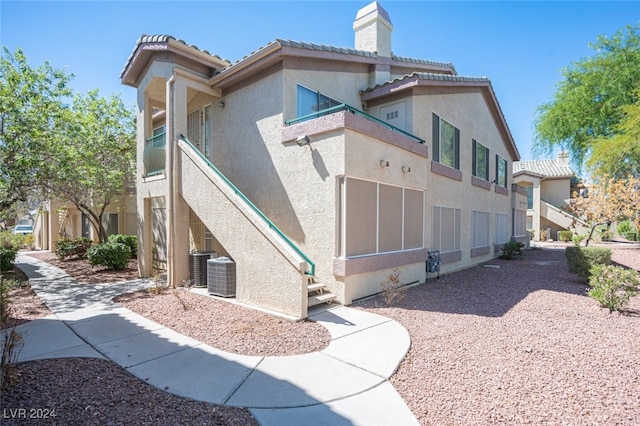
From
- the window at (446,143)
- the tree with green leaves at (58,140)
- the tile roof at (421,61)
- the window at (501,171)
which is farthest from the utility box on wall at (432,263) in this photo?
the tree with green leaves at (58,140)

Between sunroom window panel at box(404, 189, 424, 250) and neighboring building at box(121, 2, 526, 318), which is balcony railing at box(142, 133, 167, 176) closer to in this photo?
neighboring building at box(121, 2, 526, 318)

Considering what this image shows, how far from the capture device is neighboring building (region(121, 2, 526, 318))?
7.92 metres

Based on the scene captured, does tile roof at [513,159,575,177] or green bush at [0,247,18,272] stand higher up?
tile roof at [513,159,575,177]

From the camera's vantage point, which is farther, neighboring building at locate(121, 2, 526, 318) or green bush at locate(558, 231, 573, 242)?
green bush at locate(558, 231, 573, 242)

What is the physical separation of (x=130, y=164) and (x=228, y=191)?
11494 millimetres

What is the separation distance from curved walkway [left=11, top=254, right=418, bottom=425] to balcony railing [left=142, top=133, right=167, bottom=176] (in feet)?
17.3

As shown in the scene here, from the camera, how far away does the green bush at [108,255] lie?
42.4ft

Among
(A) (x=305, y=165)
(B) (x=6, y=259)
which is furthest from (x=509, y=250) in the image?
(B) (x=6, y=259)

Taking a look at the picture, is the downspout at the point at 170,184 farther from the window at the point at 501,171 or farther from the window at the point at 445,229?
the window at the point at 501,171

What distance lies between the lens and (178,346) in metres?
5.44

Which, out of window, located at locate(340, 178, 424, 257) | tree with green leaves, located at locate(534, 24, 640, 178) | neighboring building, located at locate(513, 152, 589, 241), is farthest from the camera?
neighboring building, located at locate(513, 152, 589, 241)

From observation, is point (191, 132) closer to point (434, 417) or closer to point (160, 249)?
point (160, 249)

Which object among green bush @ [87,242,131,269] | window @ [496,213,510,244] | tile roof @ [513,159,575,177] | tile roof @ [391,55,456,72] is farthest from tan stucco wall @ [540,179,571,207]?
green bush @ [87,242,131,269]

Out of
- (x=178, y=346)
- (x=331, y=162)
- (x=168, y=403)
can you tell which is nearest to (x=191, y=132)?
(x=331, y=162)
